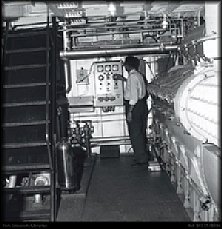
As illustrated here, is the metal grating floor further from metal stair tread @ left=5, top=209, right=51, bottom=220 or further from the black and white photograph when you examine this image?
metal stair tread @ left=5, top=209, right=51, bottom=220

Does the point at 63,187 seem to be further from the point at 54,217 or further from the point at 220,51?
the point at 220,51

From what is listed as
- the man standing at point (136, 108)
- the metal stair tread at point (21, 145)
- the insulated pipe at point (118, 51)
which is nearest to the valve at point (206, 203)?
the metal stair tread at point (21, 145)

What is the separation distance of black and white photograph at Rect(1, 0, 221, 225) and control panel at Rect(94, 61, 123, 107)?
0.02m

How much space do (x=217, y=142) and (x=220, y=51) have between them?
832 millimetres

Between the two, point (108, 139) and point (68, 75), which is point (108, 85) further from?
point (108, 139)

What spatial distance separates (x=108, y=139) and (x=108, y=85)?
1293mm

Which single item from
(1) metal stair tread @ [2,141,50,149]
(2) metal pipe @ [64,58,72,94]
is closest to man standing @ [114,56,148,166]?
(2) metal pipe @ [64,58,72,94]

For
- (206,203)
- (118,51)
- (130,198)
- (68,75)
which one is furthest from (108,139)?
(206,203)

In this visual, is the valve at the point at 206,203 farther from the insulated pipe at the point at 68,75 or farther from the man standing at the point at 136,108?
the insulated pipe at the point at 68,75

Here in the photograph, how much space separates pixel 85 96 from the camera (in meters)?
9.28

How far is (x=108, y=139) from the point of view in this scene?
30.0ft

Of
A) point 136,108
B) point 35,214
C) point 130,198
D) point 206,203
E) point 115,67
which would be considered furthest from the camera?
point 115,67

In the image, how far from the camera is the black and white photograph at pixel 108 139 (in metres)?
3.81

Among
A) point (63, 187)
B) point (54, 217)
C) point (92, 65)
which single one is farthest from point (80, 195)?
point (92, 65)
